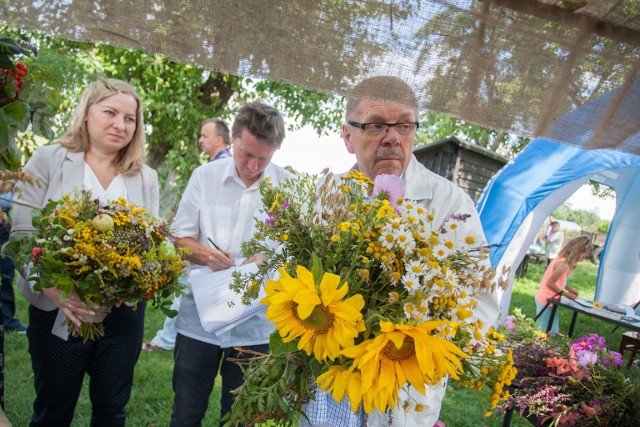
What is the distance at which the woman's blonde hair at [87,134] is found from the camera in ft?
7.73

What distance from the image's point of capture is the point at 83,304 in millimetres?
1982

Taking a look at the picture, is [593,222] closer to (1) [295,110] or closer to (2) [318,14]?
(1) [295,110]

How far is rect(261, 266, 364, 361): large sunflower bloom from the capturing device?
96cm

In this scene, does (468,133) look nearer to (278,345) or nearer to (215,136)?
(215,136)

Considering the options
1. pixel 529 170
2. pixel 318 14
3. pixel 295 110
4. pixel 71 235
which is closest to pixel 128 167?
pixel 71 235

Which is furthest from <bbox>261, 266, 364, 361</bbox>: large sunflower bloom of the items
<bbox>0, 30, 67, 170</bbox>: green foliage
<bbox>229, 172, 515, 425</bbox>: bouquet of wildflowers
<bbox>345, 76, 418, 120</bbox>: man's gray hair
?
<bbox>0, 30, 67, 170</bbox>: green foliage

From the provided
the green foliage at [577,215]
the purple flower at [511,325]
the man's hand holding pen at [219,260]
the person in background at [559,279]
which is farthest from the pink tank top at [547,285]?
the green foliage at [577,215]

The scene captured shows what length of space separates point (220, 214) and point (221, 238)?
0.13 meters

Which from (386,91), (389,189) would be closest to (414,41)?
(386,91)

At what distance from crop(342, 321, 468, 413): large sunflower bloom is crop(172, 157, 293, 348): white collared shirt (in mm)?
1563

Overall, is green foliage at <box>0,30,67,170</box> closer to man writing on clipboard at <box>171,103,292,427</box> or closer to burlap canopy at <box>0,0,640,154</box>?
burlap canopy at <box>0,0,640,154</box>

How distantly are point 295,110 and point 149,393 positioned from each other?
605 centimetres

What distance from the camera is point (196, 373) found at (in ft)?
7.98

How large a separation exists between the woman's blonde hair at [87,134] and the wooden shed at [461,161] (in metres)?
9.99
